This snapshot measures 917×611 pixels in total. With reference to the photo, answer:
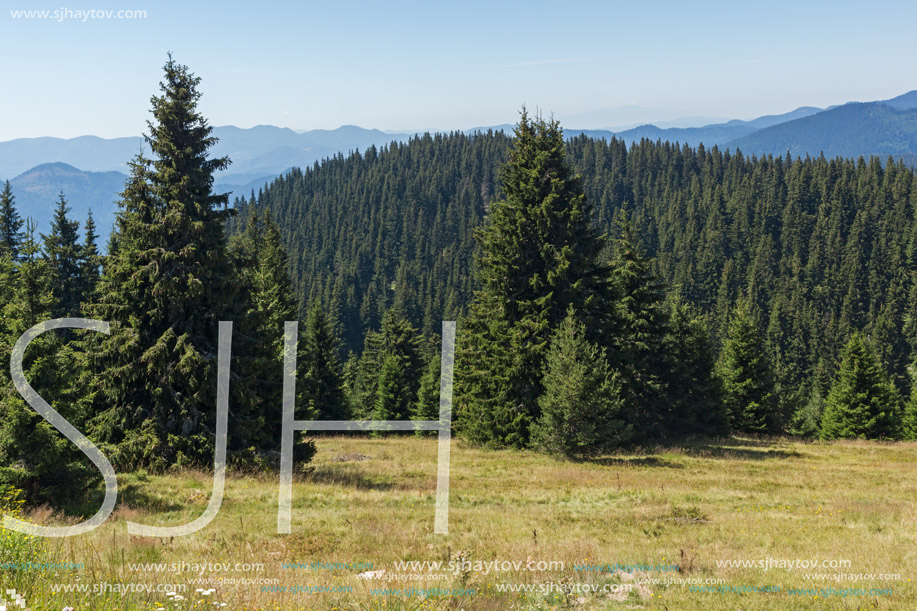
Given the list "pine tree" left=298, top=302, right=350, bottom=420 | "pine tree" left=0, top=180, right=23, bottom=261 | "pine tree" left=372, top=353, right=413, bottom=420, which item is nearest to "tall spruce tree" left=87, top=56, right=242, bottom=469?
"pine tree" left=298, top=302, right=350, bottom=420

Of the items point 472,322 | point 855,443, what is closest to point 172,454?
point 472,322

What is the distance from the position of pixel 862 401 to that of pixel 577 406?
3264 centimetres

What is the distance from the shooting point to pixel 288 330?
27.2 meters

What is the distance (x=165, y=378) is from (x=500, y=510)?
36.0 ft

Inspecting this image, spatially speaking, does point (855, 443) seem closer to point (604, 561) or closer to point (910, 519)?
A: point (910, 519)

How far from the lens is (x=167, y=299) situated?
Result: 60.4 feet

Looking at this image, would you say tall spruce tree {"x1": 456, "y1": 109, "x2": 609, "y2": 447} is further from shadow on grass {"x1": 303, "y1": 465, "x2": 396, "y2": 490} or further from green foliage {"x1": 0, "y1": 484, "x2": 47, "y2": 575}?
green foliage {"x1": 0, "y1": 484, "x2": 47, "y2": 575}

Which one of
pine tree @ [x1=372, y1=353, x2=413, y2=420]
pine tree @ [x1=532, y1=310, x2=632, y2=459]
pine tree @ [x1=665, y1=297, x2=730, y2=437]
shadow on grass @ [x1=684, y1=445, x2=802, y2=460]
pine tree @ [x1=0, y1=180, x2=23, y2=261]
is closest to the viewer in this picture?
pine tree @ [x1=532, y1=310, x2=632, y2=459]

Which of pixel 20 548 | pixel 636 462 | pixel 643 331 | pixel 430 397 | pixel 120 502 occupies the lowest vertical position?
pixel 430 397

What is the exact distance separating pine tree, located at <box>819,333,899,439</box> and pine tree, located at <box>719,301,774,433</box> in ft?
21.8

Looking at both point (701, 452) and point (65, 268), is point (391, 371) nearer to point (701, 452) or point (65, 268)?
point (65, 268)

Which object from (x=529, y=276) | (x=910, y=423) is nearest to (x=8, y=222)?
(x=529, y=276)

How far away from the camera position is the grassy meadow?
310 inches

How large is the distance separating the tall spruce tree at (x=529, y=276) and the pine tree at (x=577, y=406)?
3.40 meters
